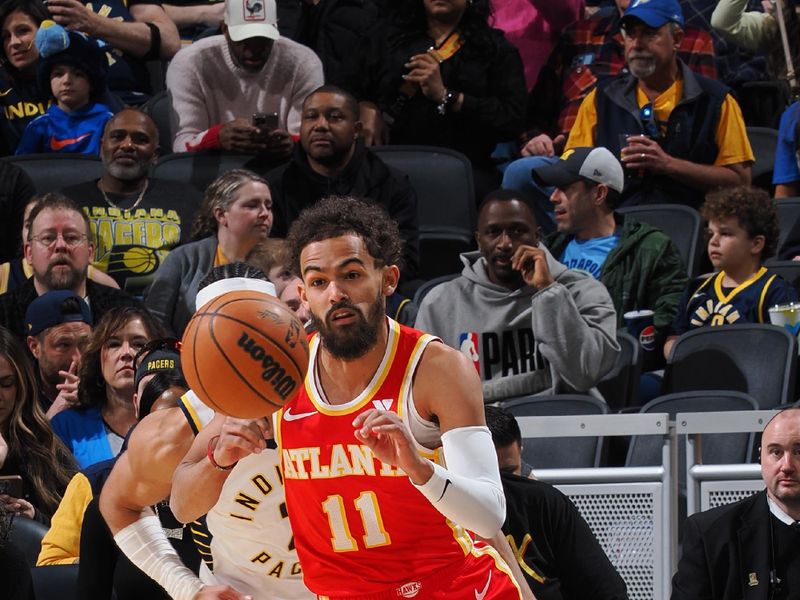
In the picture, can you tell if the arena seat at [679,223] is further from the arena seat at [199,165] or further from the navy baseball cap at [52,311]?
the navy baseball cap at [52,311]

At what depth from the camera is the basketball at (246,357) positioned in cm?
362

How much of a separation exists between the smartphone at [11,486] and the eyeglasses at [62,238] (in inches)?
68.8

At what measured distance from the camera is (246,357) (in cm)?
365

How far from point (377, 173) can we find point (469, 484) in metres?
4.04

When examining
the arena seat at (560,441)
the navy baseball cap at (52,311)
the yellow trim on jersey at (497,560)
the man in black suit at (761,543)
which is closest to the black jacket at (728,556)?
the man in black suit at (761,543)

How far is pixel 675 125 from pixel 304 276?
441 centimetres

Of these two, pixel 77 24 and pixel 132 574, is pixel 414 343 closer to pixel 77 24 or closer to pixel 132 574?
pixel 132 574

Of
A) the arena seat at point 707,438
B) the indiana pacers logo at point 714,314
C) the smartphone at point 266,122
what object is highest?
the smartphone at point 266,122

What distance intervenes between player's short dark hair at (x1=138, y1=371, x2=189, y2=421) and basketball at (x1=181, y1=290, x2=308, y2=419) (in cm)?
143

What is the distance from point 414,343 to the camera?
4023 mm

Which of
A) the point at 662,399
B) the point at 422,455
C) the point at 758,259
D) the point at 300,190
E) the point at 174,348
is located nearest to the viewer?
the point at 422,455

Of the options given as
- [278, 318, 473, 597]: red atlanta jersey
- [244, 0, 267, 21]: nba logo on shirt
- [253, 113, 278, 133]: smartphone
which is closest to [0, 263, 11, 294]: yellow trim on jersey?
[253, 113, 278, 133]: smartphone

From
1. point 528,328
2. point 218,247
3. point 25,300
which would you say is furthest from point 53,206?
point 528,328

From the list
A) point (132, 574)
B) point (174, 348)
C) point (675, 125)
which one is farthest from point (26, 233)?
point (675, 125)
